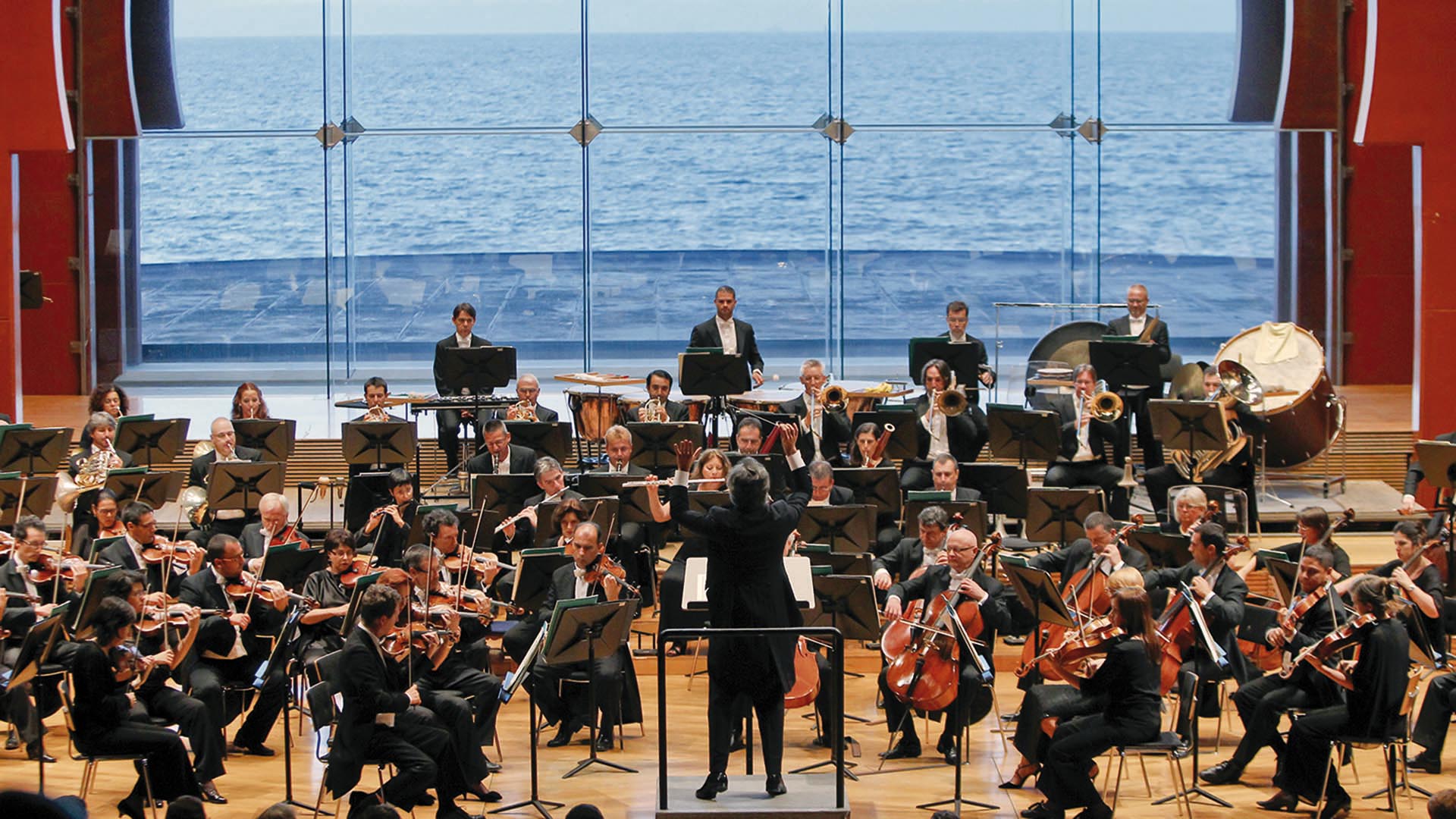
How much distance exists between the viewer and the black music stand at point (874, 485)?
30.2 ft

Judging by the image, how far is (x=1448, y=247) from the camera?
38.1 feet

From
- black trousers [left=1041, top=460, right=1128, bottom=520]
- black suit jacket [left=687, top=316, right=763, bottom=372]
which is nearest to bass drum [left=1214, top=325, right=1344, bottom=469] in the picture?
black trousers [left=1041, top=460, right=1128, bottom=520]

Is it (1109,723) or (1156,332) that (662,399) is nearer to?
(1156,332)

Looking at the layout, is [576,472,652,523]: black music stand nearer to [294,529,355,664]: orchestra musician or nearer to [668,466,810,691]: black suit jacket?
[294,529,355,664]: orchestra musician

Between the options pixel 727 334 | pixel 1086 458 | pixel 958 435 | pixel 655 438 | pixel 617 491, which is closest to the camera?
pixel 617 491

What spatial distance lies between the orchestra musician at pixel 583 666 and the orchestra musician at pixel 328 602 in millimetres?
893

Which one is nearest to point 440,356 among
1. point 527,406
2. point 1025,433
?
point 527,406

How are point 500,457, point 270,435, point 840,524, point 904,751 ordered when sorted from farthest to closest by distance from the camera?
point 270,435 → point 500,457 → point 840,524 → point 904,751

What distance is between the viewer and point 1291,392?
419 inches

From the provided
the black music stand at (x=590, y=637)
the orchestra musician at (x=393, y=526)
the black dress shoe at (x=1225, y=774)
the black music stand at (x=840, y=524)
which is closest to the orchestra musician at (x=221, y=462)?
the orchestra musician at (x=393, y=526)

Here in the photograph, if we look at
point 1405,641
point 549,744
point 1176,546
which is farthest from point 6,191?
point 1405,641

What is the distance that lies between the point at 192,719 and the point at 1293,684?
460 cm

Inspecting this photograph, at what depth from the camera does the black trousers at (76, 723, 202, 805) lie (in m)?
6.57

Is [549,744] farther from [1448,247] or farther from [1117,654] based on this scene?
[1448,247]
